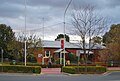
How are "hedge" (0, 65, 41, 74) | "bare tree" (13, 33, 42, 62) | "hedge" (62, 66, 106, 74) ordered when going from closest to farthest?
"hedge" (0, 65, 41, 74)
"hedge" (62, 66, 106, 74)
"bare tree" (13, 33, 42, 62)

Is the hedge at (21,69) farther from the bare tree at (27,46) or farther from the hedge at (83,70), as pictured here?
the bare tree at (27,46)

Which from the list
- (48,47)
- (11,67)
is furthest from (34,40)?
(11,67)

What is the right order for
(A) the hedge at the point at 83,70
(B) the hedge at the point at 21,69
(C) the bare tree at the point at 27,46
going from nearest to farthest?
(B) the hedge at the point at 21,69
(A) the hedge at the point at 83,70
(C) the bare tree at the point at 27,46

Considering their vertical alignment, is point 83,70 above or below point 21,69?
below

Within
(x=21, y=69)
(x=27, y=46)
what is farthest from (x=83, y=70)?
(x=27, y=46)

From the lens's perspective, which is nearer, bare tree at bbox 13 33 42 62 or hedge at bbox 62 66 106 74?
hedge at bbox 62 66 106 74

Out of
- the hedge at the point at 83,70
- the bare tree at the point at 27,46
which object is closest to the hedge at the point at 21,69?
the hedge at the point at 83,70

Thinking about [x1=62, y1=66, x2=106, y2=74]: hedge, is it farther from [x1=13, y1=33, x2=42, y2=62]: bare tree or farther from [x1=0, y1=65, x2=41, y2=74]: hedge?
[x1=13, y1=33, x2=42, y2=62]: bare tree

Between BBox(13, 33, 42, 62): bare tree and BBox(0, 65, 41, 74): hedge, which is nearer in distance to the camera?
BBox(0, 65, 41, 74): hedge

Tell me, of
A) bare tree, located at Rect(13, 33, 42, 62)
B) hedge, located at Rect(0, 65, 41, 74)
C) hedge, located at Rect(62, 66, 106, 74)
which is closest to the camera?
hedge, located at Rect(0, 65, 41, 74)

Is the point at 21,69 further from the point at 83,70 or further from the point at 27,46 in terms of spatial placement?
the point at 27,46

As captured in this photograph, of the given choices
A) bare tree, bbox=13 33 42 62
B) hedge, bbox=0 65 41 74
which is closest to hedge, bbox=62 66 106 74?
hedge, bbox=0 65 41 74

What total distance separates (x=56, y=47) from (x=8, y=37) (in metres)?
16.0

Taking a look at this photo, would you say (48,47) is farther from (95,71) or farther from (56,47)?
(95,71)
